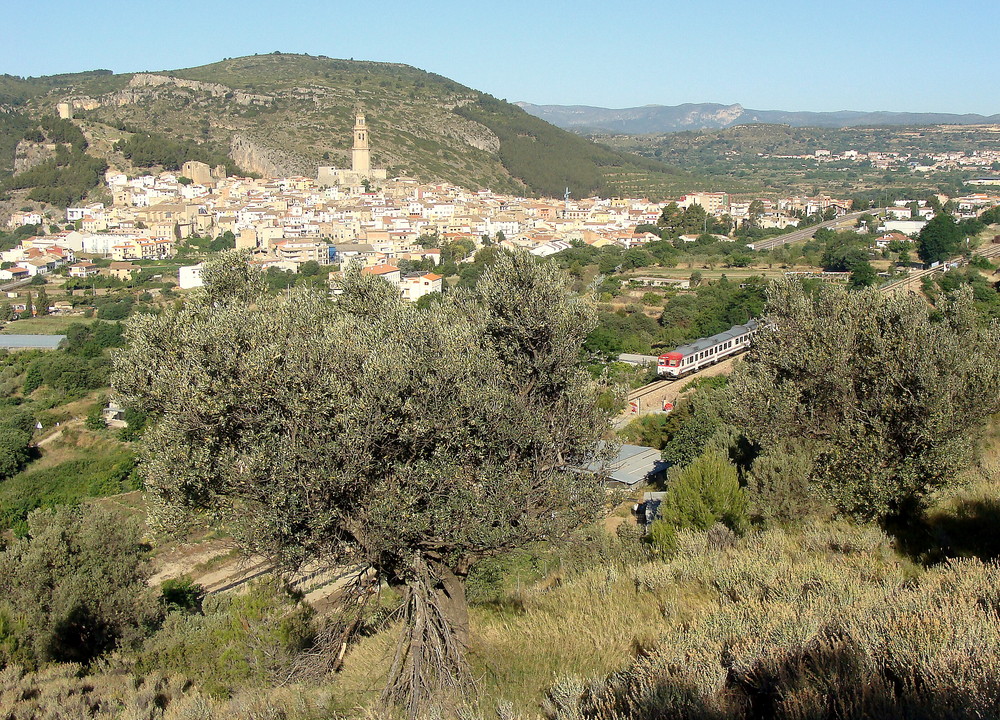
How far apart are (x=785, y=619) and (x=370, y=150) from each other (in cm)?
7877

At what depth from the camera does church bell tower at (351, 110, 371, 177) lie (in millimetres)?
74188

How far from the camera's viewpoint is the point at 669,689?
3098 mm

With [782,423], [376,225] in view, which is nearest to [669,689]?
[782,423]

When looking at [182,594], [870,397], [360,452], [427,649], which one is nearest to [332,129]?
[182,594]

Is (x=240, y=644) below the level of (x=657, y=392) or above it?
above

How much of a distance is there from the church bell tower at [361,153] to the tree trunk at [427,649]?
7244 cm

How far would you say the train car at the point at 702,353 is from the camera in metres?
22.2

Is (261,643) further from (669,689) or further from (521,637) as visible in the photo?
(669,689)

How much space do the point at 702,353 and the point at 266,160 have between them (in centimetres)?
6330

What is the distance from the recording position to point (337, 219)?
53938 millimetres

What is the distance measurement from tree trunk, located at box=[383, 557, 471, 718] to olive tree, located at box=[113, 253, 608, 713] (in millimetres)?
12

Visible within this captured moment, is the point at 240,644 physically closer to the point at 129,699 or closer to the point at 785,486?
the point at 129,699

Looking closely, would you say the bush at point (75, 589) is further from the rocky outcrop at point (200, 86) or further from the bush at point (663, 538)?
the rocky outcrop at point (200, 86)

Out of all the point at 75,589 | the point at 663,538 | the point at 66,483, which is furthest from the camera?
the point at 66,483
